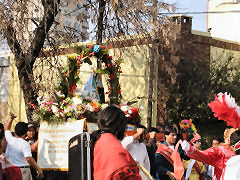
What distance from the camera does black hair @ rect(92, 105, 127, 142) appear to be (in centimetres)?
382

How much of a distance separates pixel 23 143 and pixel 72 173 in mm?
2786

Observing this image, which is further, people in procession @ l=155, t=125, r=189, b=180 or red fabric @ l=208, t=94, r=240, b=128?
people in procession @ l=155, t=125, r=189, b=180

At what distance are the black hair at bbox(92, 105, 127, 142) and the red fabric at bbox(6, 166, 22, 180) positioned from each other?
Answer: 8.83 ft

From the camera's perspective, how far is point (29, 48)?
10977 millimetres

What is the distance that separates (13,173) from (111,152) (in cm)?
304

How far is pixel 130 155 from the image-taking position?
3.71 meters

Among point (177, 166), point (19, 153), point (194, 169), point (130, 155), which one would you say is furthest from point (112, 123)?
point (194, 169)

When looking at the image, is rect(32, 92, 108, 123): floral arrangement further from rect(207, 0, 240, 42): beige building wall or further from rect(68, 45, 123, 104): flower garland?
rect(207, 0, 240, 42): beige building wall

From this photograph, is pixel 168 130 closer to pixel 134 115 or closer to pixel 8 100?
pixel 134 115

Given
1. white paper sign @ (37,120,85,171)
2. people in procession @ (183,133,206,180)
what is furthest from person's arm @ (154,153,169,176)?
white paper sign @ (37,120,85,171)

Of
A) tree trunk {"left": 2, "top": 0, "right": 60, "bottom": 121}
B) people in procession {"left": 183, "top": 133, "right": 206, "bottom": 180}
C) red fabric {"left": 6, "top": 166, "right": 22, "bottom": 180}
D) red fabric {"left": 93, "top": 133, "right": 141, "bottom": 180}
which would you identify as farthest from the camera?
tree trunk {"left": 2, "top": 0, "right": 60, "bottom": 121}

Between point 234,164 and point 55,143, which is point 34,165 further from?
point 234,164

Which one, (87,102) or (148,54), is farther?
(148,54)

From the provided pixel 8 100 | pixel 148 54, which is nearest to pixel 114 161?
pixel 148 54
